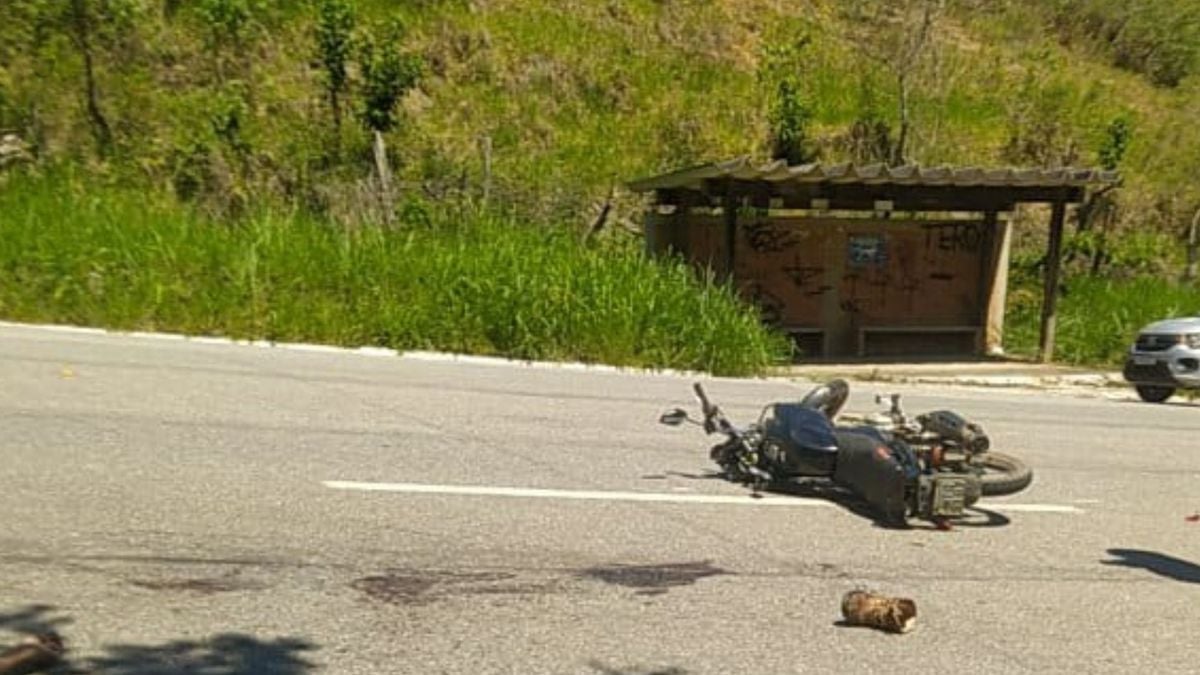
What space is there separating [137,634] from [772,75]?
23.9 meters

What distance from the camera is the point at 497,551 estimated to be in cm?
501

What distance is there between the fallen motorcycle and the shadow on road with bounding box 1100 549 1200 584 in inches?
30.3

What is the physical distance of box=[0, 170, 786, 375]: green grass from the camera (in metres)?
12.5

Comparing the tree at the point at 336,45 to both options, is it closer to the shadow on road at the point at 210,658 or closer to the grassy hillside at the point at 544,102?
the grassy hillside at the point at 544,102

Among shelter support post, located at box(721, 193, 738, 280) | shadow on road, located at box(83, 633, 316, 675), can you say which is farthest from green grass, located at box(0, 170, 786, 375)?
shadow on road, located at box(83, 633, 316, 675)

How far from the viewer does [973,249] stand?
59.8 ft

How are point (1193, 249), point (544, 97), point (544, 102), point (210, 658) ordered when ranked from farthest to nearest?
1. point (544, 97)
2. point (544, 102)
3. point (1193, 249)
4. point (210, 658)

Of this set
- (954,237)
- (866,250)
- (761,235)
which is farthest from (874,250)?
(761,235)

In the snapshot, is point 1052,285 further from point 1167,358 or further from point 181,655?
point 181,655

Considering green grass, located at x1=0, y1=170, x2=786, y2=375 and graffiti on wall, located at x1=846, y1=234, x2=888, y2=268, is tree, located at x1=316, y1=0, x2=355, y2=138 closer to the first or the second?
green grass, located at x1=0, y1=170, x2=786, y2=375

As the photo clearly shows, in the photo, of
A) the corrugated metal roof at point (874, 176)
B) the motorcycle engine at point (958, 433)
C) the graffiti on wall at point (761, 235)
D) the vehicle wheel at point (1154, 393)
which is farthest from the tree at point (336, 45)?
the motorcycle engine at point (958, 433)

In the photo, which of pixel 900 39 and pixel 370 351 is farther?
pixel 900 39

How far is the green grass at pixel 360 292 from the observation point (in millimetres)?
12481

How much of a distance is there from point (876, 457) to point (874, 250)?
12506mm
